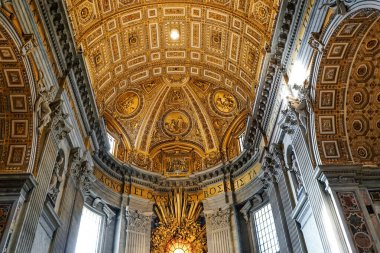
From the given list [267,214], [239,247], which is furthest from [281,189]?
[239,247]

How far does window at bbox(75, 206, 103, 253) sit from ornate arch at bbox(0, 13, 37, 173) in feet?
18.7

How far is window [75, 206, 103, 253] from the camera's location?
1495 centimetres

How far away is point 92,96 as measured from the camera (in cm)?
1495

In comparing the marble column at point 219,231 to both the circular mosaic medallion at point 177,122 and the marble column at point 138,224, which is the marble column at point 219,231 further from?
the circular mosaic medallion at point 177,122

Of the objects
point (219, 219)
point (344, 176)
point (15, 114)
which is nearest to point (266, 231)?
point (219, 219)

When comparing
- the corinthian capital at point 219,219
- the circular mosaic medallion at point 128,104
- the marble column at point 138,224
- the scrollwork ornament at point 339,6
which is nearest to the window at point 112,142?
the circular mosaic medallion at point 128,104

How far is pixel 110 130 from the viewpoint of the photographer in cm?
1983

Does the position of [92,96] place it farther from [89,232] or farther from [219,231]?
[219,231]

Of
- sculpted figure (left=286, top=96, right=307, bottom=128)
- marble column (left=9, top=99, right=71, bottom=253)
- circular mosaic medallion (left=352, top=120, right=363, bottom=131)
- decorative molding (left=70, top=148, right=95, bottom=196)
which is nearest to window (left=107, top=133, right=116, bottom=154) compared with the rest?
decorative molding (left=70, top=148, right=95, bottom=196)

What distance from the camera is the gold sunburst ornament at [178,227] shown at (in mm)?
17406

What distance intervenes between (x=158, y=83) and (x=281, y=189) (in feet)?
34.8

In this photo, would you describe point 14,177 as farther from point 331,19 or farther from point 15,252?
point 331,19

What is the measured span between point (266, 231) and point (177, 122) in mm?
8966

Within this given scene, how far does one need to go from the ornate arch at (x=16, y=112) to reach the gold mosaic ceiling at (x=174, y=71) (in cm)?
515
